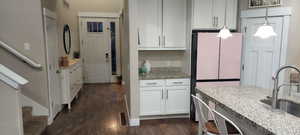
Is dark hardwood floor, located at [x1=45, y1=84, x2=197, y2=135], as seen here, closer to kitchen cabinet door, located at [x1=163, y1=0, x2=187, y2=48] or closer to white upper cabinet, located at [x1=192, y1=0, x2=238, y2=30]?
kitchen cabinet door, located at [x1=163, y1=0, x2=187, y2=48]

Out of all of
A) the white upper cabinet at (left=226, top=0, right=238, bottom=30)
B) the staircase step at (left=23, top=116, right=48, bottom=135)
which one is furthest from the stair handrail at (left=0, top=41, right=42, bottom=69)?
the white upper cabinet at (left=226, top=0, right=238, bottom=30)

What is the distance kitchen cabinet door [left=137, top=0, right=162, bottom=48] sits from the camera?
11.8 ft

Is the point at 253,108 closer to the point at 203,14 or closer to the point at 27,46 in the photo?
the point at 203,14

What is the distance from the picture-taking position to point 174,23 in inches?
148

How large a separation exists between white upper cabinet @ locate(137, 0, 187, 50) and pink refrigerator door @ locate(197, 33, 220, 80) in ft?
1.53

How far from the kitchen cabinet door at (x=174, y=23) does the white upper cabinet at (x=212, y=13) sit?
272 millimetres

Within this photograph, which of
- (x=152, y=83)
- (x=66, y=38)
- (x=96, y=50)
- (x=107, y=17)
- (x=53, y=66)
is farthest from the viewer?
(x=96, y=50)

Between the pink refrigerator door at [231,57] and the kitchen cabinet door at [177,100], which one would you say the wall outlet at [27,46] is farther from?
the pink refrigerator door at [231,57]

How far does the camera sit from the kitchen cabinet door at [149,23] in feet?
11.8

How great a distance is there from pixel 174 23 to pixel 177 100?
144 cm

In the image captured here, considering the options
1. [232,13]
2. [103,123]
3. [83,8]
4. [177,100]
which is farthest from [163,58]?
[83,8]

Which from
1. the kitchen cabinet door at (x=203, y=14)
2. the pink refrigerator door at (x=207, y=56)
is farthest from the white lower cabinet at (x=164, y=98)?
the kitchen cabinet door at (x=203, y=14)

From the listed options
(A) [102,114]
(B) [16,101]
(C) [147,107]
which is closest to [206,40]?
(C) [147,107]

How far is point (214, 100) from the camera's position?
209 centimetres
